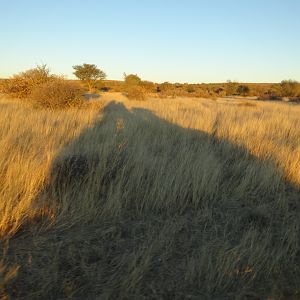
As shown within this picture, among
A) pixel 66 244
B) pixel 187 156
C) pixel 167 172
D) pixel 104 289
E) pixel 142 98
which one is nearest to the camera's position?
pixel 104 289

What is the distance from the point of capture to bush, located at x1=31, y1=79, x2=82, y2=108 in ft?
49.3

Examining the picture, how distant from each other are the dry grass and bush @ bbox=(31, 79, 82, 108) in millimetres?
8804

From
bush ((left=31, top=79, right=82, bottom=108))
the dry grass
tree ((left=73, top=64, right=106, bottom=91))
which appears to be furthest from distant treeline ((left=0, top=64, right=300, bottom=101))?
the dry grass

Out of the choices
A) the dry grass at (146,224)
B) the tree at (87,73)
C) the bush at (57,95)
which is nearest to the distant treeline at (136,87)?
the tree at (87,73)

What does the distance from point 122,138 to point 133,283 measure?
4.73 m

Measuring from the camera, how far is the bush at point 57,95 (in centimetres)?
1503

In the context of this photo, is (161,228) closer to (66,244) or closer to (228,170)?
(66,244)

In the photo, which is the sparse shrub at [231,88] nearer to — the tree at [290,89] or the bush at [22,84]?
the tree at [290,89]

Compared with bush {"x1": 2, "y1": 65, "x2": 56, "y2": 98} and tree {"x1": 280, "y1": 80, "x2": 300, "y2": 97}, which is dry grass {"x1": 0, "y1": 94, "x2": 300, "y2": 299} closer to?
bush {"x1": 2, "y1": 65, "x2": 56, "y2": 98}

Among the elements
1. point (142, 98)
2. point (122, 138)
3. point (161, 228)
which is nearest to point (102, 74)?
point (142, 98)

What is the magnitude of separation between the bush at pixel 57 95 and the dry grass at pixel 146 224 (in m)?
8.80

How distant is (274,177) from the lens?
555cm

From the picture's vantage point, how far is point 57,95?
1534 cm

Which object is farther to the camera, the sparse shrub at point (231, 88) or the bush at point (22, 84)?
the sparse shrub at point (231, 88)
